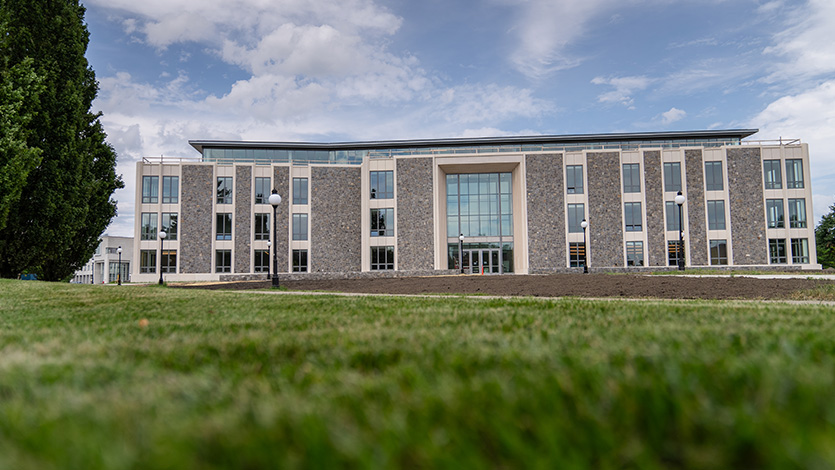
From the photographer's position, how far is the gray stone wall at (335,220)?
1781 inches

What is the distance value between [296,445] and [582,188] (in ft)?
147

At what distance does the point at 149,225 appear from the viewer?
144 feet

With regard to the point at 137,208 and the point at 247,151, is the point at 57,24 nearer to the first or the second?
the point at 137,208

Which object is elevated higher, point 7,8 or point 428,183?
point 7,8

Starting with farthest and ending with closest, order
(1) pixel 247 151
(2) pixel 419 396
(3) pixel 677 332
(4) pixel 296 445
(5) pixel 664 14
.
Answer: (1) pixel 247 151
(5) pixel 664 14
(3) pixel 677 332
(2) pixel 419 396
(4) pixel 296 445

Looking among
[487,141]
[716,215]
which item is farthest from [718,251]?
[487,141]

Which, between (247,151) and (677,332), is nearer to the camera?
(677,332)

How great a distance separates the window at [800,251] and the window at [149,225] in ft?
184

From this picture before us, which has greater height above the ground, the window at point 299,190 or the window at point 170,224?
the window at point 299,190

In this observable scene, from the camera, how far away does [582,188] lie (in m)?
43.4

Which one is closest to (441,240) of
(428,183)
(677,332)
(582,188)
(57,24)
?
(428,183)

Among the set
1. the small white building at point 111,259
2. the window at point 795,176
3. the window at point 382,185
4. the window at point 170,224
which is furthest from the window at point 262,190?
the small white building at point 111,259

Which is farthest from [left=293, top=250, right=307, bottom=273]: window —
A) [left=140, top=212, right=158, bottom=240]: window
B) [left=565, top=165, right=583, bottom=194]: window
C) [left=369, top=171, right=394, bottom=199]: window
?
[left=565, top=165, right=583, bottom=194]: window

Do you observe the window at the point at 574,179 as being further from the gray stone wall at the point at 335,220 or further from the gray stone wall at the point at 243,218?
the gray stone wall at the point at 243,218
